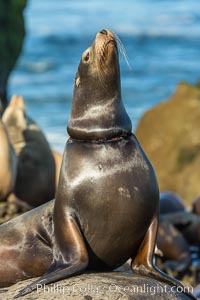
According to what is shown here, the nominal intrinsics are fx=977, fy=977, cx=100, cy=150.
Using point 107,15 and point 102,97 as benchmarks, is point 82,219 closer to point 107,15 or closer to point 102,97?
point 102,97

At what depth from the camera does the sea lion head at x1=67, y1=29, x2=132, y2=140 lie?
18.5 ft

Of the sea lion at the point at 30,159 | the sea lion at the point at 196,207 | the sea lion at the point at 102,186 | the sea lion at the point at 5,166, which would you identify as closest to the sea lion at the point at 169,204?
the sea lion at the point at 196,207

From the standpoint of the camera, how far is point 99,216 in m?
5.58

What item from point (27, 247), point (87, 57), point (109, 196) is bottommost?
point (27, 247)

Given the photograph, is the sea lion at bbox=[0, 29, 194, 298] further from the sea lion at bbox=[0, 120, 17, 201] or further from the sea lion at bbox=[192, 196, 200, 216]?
the sea lion at bbox=[192, 196, 200, 216]

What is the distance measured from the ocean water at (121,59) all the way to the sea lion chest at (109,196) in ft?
35.8

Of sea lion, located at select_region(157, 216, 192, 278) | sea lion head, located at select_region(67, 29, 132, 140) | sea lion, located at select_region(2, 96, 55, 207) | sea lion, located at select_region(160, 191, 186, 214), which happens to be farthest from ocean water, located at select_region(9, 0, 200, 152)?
sea lion head, located at select_region(67, 29, 132, 140)

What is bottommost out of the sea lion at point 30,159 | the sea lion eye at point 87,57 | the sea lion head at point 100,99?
the sea lion at point 30,159

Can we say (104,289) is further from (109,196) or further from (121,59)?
(121,59)

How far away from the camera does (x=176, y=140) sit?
46.2 ft

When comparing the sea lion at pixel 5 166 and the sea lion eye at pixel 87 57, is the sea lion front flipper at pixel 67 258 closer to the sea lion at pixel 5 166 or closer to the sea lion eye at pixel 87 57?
the sea lion eye at pixel 87 57

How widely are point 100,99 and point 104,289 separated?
1097 mm

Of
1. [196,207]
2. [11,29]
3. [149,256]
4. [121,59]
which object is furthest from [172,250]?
[121,59]

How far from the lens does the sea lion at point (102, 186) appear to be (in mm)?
5574
